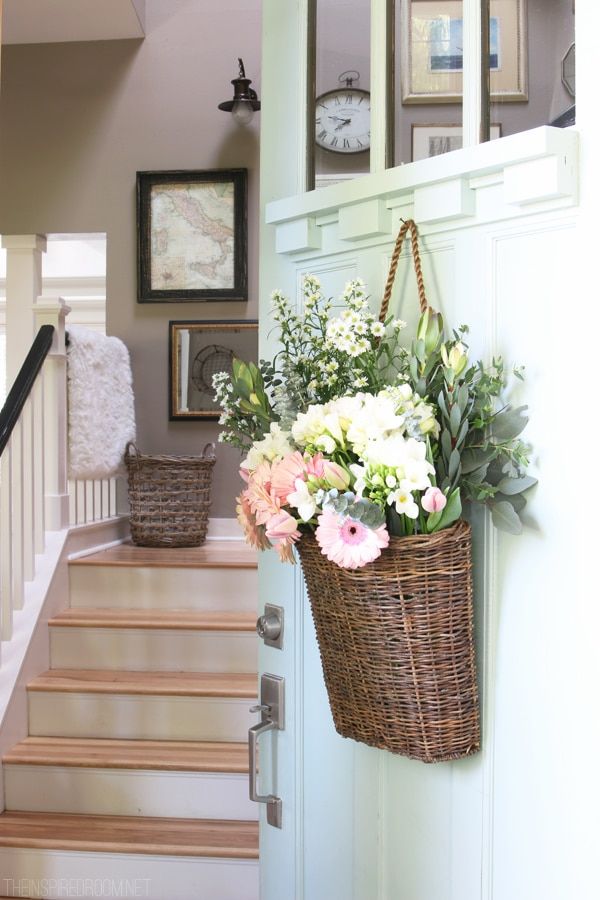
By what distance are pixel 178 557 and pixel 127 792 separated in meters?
1.12

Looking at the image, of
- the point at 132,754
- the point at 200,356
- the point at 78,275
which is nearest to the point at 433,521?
the point at 132,754

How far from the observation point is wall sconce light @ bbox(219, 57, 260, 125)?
14.5 feet

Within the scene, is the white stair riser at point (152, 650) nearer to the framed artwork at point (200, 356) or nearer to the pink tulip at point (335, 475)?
the framed artwork at point (200, 356)

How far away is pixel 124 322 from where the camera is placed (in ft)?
15.6

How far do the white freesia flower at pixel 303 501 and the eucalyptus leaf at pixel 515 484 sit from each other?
0.78 feet

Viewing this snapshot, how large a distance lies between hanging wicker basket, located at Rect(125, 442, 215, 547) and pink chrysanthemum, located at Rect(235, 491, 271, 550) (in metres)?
2.90

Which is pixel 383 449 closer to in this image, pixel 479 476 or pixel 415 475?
pixel 415 475

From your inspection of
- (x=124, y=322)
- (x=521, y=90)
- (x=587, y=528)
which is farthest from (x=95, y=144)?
(x=587, y=528)

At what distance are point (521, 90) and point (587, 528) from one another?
59cm

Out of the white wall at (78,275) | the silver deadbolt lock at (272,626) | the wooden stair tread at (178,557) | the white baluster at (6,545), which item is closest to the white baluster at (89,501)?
the wooden stair tread at (178,557)

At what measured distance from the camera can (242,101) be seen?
4.42 metres

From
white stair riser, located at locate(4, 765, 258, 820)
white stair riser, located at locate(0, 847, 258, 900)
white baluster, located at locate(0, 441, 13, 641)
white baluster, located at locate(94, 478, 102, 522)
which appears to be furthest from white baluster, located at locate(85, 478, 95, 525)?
white stair riser, located at locate(0, 847, 258, 900)

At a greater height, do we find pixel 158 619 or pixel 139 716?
pixel 158 619

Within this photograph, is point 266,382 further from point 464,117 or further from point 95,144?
point 95,144
